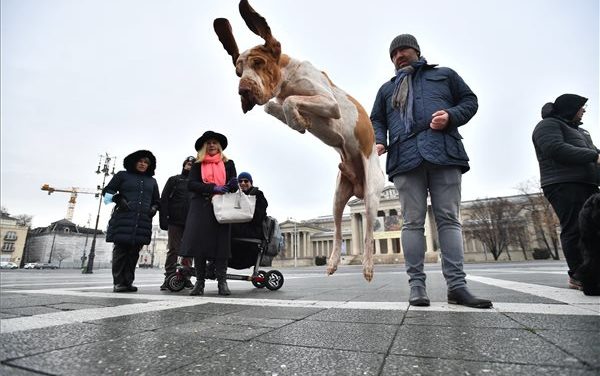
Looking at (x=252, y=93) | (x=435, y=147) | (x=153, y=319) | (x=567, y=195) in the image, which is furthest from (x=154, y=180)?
(x=567, y=195)

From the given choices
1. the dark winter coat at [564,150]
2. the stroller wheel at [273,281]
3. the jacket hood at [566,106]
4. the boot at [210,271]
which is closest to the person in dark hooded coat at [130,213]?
the boot at [210,271]

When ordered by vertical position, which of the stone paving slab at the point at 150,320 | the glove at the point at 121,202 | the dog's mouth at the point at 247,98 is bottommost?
the stone paving slab at the point at 150,320

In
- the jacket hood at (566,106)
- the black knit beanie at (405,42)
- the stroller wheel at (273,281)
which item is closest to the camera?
the black knit beanie at (405,42)

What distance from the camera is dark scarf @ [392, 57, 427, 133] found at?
332 cm

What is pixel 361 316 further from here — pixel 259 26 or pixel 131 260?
pixel 131 260

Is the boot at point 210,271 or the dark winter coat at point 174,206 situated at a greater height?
the dark winter coat at point 174,206

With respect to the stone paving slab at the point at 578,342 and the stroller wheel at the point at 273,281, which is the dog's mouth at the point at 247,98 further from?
the stroller wheel at the point at 273,281

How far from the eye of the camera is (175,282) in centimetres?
526

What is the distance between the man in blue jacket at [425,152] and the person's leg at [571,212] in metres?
1.84

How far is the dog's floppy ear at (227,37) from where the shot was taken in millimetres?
2308

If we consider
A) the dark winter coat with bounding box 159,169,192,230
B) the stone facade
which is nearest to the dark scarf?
Result: the dark winter coat with bounding box 159,169,192,230

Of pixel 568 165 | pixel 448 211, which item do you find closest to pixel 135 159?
pixel 448 211

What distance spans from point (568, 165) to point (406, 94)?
7.98 feet

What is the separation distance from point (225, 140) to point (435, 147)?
326cm
